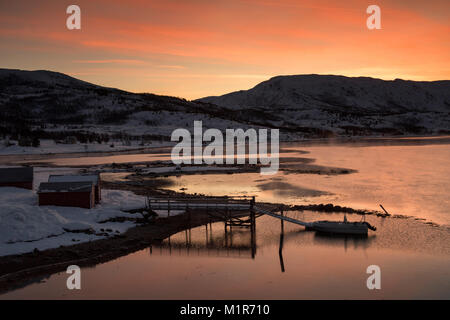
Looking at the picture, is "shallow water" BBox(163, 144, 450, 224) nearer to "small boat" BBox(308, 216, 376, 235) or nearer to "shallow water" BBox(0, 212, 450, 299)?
"small boat" BBox(308, 216, 376, 235)

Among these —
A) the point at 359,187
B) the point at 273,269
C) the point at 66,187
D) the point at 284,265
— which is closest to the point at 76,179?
the point at 66,187

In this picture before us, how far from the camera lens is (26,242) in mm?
28203

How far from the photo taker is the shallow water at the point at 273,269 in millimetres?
22438

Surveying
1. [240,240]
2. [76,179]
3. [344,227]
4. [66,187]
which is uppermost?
[76,179]

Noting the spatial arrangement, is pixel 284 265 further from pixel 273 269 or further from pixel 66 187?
pixel 66 187

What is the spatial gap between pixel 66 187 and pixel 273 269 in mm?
19353

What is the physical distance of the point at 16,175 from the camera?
4147 centimetres

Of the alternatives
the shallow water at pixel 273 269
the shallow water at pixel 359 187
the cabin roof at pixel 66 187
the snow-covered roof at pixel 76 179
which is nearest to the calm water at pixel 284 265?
the shallow water at pixel 273 269

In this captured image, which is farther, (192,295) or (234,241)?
(234,241)

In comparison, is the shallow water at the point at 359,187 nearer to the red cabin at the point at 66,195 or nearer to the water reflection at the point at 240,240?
the water reflection at the point at 240,240
